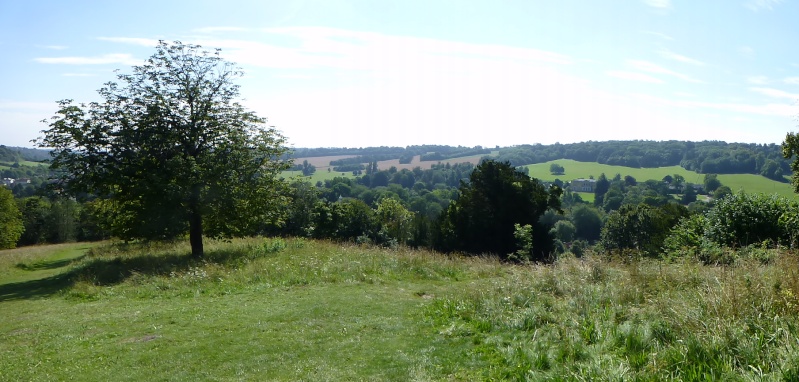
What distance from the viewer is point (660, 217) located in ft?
143

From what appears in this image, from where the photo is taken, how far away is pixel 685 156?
135 m

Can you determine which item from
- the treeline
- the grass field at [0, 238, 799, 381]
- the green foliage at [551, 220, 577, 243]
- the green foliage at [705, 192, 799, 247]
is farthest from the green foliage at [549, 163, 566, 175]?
the grass field at [0, 238, 799, 381]

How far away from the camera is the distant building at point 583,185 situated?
4422 inches

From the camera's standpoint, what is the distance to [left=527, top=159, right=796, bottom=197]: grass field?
8431 cm

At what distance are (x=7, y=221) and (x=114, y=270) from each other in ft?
146

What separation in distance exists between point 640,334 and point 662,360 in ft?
2.81

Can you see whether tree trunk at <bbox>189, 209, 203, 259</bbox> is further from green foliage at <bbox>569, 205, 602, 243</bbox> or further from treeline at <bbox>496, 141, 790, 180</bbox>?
treeline at <bbox>496, 141, 790, 180</bbox>

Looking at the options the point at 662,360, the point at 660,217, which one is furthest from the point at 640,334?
the point at 660,217

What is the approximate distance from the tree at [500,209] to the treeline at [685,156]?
240 feet

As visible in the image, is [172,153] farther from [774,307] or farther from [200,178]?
[774,307]

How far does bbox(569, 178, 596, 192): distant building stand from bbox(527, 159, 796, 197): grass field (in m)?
6.87

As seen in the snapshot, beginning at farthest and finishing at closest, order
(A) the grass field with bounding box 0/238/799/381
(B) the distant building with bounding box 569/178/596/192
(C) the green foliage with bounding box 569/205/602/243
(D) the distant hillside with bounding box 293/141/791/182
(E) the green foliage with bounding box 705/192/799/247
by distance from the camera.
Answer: (B) the distant building with bounding box 569/178/596/192 → (D) the distant hillside with bounding box 293/141/791/182 → (C) the green foliage with bounding box 569/205/602/243 → (E) the green foliage with bounding box 705/192/799/247 → (A) the grass field with bounding box 0/238/799/381

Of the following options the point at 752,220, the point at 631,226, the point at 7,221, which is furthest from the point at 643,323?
the point at 7,221

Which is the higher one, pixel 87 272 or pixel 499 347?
pixel 499 347
